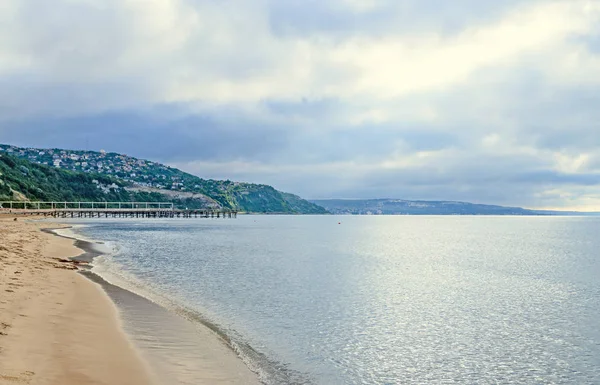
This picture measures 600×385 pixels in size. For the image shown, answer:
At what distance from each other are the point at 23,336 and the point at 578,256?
55104 mm

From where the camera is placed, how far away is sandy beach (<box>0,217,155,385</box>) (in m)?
8.68

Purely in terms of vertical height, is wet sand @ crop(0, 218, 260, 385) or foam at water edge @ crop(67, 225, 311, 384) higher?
wet sand @ crop(0, 218, 260, 385)

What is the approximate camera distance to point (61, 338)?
11.2m

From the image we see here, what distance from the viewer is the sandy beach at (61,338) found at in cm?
868

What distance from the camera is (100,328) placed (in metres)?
13.2

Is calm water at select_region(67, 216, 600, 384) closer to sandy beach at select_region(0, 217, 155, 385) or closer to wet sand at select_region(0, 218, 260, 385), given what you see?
wet sand at select_region(0, 218, 260, 385)

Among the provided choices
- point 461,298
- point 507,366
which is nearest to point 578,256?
point 461,298

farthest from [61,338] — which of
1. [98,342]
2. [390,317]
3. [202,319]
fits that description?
[390,317]

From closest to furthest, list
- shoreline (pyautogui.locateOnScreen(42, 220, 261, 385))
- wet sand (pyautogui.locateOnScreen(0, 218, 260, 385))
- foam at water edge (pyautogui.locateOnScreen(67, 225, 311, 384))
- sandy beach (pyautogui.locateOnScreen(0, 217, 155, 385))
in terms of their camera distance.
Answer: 1. sandy beach (pyautogui.locateOnScreen(0, 217, 155, 385))
2. wet sand (pyautogui.locateOnScreen(0, 218, 260, 385))
3. shoreline (pyautogui.locateOnScreen(42, 220, 261, 385))
4. foam at water edge (pyautogui.locateOnScreen(67, 225, 311, 384))

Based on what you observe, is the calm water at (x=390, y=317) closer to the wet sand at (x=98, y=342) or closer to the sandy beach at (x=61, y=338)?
the wet sand at (x=98, y=342)

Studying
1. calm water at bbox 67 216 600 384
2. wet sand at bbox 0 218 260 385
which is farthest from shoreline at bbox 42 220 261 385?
calm water at bbox 67 216 600 384

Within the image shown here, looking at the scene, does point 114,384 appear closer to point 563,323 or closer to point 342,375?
point 342,375

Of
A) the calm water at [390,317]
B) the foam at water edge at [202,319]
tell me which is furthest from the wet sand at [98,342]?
the calm water at [390,317]

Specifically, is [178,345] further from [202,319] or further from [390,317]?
[390,317]
